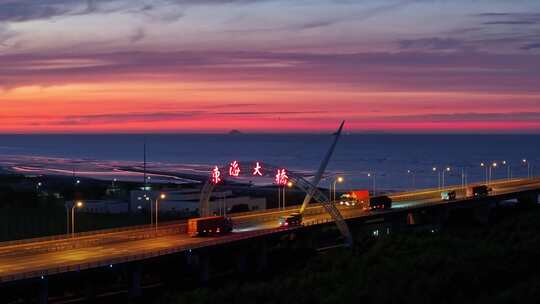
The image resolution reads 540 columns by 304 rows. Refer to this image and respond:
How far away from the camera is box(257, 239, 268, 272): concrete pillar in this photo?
48.8m

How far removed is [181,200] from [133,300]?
45965mm

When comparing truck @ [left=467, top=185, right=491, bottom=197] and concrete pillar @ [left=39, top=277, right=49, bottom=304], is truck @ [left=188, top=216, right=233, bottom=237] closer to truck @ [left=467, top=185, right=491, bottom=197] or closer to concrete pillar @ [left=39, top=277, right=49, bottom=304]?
concrete pillar @ [left=39, top=277, right=49, bottom=304]

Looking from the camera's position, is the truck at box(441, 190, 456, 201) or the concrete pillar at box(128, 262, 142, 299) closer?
the concrete pillar at box(128, 262, 142, 299)

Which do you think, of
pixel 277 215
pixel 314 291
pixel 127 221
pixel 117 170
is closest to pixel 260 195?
pixel 127 221

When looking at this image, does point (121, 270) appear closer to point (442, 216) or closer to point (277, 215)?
point (277, 215)

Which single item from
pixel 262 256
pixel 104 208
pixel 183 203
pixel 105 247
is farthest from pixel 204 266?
pixel 104 208

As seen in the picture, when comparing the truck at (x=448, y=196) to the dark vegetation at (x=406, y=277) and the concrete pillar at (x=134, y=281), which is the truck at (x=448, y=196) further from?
the concrete pillar at (x=134, y=281)

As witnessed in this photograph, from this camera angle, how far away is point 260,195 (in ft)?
366

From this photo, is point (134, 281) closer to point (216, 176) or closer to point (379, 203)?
point (216, 176)

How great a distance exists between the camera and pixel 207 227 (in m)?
50.1

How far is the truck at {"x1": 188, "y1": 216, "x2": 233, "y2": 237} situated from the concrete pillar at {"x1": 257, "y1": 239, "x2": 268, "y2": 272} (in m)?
2.86

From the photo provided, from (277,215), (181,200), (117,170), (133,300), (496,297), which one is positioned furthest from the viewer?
(117,170)

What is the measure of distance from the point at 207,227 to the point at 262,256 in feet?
12.8

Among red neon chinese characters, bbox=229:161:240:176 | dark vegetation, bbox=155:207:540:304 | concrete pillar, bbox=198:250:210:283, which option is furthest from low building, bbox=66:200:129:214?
concrete pillar, bbox=198:250:210:283
